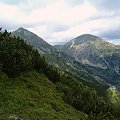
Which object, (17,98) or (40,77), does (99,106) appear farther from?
(17,98)

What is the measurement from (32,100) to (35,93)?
3.64 meters

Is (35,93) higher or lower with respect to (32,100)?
higher

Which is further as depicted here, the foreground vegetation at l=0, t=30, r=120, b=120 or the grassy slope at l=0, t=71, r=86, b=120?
the foreground vegetation at l=0, t=30, r=120, b=120

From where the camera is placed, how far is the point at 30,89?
5247 centimetres

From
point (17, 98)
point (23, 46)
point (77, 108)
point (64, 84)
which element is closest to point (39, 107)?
point (17, 98)

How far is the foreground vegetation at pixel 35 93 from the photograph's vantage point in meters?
43.0

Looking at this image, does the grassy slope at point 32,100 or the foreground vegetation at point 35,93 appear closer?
the grassy slope at point 32,100

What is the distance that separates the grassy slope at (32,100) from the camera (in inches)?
1614

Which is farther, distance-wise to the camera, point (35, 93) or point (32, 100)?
point (35, 93)

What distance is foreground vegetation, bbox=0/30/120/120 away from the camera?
43003 millimetres

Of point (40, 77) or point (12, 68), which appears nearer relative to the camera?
point (12, 68)

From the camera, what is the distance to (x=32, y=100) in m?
47.8

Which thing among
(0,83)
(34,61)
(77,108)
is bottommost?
(77,108)

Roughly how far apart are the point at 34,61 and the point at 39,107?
66.2ft
